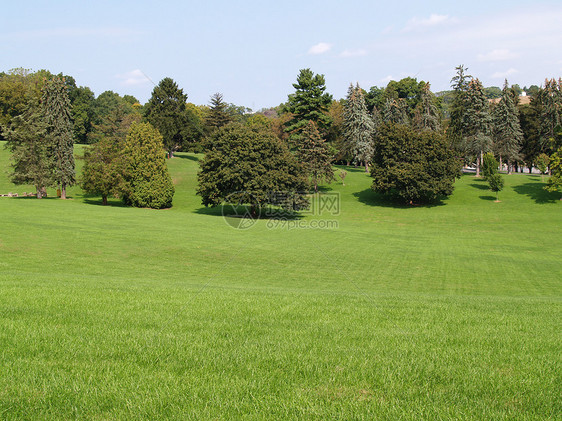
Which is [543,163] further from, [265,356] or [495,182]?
[265,356]

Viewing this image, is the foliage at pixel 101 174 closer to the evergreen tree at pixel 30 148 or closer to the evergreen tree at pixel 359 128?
the evergreen tree at pixel 30 148

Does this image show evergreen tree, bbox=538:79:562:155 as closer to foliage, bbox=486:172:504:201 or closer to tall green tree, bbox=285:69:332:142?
foliage, bbox=486:172:504:201

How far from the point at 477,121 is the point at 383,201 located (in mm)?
26300

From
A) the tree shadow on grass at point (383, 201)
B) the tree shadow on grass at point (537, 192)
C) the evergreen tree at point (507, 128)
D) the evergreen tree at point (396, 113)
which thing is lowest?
the tree shadow on grass at point (383, 201)

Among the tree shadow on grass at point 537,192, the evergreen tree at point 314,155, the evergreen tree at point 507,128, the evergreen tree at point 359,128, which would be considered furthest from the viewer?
the evergreen tree at point 359,128

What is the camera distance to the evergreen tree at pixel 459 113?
8081 cm

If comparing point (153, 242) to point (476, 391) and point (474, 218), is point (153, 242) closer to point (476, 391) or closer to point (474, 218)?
point (476, 391)

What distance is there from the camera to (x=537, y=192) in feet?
210

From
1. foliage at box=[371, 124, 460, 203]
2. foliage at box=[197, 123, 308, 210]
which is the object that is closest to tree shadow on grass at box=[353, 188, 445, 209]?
foliage at box=[371, 124, 460, 203]

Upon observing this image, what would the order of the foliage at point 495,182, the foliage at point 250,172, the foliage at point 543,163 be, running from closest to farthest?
the foliage at point 250,172
the foliage at point 495,182
the foliage at point 543,163

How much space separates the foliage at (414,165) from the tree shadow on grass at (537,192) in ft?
36.7

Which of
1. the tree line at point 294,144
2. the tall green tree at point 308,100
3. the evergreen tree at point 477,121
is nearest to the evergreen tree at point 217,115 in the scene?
the tree line at point 294,144

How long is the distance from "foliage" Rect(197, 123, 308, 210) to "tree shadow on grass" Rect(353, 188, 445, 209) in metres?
18.3

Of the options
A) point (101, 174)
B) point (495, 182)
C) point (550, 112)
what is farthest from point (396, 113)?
point (101, 174)
